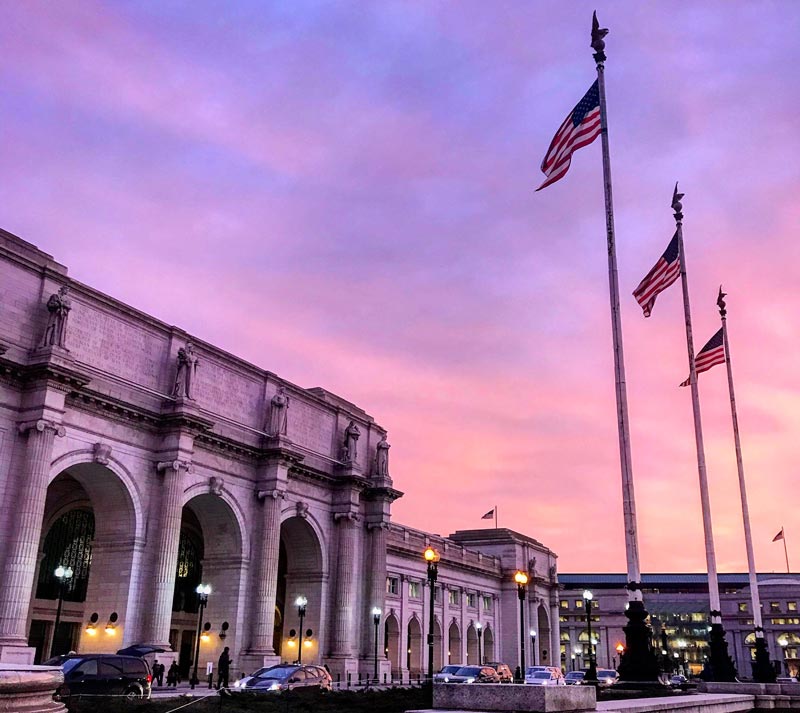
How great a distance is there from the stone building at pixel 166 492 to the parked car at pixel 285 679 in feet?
33.0

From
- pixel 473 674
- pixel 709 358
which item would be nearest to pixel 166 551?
pixel 473 674

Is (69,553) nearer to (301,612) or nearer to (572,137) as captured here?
(301,612)

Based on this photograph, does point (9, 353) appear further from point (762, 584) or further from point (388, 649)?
point (762, 584)

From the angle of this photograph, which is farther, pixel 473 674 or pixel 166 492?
pixel 166 492

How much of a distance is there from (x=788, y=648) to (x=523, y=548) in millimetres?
83498

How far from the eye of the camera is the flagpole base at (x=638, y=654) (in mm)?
28875

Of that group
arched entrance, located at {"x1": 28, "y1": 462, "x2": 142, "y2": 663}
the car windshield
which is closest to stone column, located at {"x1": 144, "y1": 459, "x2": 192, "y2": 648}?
arched entrance, located at {"x1": 28, "y1": 462, "x2": 142, "y2": 663}

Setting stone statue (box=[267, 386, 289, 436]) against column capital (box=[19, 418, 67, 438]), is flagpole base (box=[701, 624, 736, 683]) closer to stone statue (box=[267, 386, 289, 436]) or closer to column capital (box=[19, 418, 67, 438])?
stone statue (box=[267, 386, 289, 436])

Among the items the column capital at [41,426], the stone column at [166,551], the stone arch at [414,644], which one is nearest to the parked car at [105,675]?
the column capital at [41,426]

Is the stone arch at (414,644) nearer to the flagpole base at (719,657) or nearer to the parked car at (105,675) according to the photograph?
the flagpole base at (719,657)

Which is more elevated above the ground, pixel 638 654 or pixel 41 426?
pixel 41 426

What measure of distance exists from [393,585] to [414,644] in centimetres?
908

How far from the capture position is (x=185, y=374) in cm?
4794

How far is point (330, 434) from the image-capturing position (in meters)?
63.2
